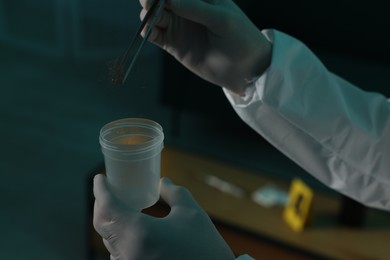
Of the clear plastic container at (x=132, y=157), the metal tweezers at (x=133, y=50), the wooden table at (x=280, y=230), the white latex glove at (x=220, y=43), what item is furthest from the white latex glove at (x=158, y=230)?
the wooden table at (x=280, y=230)

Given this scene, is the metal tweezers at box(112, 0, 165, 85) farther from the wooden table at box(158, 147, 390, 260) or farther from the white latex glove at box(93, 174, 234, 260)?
the wooden table at box(158, 147, 390, 260)

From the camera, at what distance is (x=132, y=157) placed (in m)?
0.65

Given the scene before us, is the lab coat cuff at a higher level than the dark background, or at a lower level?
higher

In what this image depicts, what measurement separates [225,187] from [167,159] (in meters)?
0.27

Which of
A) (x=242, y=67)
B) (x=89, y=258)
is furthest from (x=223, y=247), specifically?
(x=89, y=258)

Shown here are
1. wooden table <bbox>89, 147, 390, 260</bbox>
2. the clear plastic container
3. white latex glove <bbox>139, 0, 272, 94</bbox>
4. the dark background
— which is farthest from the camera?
the dark background

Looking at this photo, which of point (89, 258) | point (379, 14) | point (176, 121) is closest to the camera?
point (89, 258)

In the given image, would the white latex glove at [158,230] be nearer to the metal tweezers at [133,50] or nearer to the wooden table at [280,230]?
the metal tweezers at [133,50]

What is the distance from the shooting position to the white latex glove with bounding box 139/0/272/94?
895 millimetres

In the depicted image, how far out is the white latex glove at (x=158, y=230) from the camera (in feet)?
2.15

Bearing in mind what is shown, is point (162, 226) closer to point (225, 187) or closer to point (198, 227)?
point (198, 227)

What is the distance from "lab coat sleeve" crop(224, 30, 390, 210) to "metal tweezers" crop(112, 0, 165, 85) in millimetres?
311

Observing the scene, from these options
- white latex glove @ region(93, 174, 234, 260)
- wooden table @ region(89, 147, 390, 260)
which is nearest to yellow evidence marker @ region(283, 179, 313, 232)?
wooden table @ region(89, 147, 390, 260)

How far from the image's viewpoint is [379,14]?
2215mm
